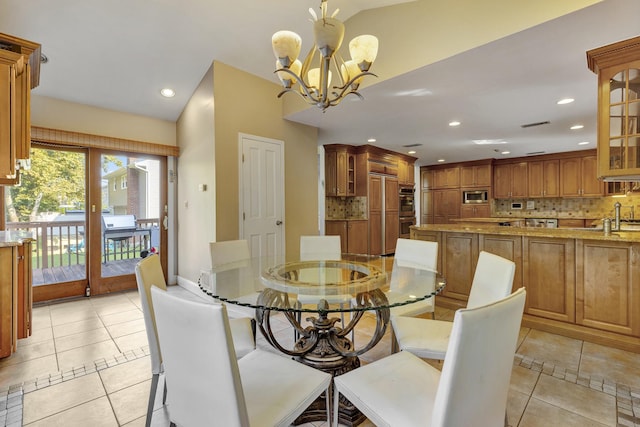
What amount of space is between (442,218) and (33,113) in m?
8.14

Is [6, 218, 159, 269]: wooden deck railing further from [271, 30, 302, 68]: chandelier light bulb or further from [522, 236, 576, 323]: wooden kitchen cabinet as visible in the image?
[522, 236, 576, 323]: wooden kitchen cabinet

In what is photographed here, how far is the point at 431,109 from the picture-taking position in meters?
3.56

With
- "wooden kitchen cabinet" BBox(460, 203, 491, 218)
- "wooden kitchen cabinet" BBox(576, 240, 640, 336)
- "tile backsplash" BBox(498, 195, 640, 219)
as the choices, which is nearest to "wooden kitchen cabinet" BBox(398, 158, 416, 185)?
"wooden kitchen cabinet" BBox(460, 203, 491, 218)

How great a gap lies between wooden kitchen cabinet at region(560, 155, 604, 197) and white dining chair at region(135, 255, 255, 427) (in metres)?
7.55

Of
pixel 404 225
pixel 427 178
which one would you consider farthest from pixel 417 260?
pixel 427 178

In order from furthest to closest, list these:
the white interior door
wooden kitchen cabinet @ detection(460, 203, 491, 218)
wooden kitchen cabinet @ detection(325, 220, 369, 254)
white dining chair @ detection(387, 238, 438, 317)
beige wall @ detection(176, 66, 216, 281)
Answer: wooden kitchen cabinet @ detection(460, 203, 491, 218) → wooden kitchen cabinet @ detection(325, 220, 369, 254) → the white interior door → beige wall @ detection(176, 66, 216, 281) → white dining chair @ detection(387, 238, 438, 317)

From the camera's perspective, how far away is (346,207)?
6328mm

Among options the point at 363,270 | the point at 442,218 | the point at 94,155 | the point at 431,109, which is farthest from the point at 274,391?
the point at 442,218

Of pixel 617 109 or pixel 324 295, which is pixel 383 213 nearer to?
pixel 617 109

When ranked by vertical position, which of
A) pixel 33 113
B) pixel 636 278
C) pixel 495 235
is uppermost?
pixel 33 113

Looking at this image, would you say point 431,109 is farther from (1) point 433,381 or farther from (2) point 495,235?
(1) point 433,381

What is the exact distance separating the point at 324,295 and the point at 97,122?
393 cm

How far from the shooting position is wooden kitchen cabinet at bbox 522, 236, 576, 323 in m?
2.58

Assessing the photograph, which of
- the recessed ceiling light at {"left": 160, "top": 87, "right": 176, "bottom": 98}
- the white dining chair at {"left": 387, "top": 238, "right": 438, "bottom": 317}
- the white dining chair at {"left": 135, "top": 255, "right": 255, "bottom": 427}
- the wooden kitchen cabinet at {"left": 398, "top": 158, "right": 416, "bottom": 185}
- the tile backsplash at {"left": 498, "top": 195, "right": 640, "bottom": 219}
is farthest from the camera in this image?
the wooden kitchen cabinet at {"left": 398, "top": 158, "right": 416, "bottom": 185}
